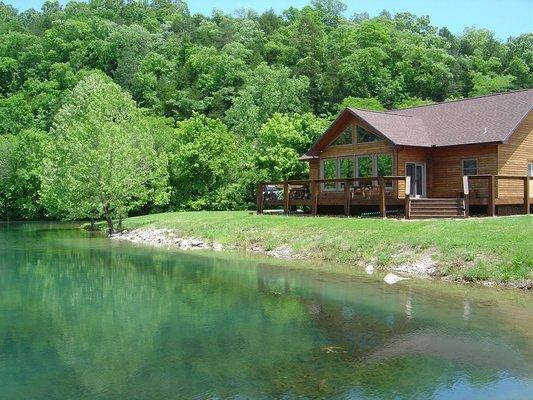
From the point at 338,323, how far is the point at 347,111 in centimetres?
1905

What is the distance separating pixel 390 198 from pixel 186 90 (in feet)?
190

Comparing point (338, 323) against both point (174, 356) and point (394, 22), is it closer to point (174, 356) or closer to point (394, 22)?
point (174, 356)

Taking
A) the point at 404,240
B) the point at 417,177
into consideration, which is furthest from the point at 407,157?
the point at 404,240

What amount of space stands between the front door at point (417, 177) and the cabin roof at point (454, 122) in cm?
123

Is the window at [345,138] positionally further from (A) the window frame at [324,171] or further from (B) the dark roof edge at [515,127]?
(B) the dark roof edge at [515,127]

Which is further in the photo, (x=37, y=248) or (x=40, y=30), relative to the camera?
(x=40, y=30)

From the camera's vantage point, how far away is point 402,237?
1972 centimetres

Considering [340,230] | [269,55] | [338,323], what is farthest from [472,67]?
[338,323]

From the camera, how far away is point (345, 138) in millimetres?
30031

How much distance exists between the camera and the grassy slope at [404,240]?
51.9 ft

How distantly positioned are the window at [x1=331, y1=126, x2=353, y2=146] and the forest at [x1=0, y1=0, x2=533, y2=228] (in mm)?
10266

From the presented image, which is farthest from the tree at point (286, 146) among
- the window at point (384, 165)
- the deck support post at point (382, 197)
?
the deck support post at point (382, 197)

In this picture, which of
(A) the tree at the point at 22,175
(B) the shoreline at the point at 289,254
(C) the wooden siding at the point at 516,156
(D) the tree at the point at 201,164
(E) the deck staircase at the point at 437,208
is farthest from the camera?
(A) the tree at the point at 22,175

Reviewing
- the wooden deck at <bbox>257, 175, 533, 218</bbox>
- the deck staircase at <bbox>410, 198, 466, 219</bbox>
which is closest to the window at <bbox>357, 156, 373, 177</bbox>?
the wooden deck at <bbox>257, 175, 533, 218</bbox>
